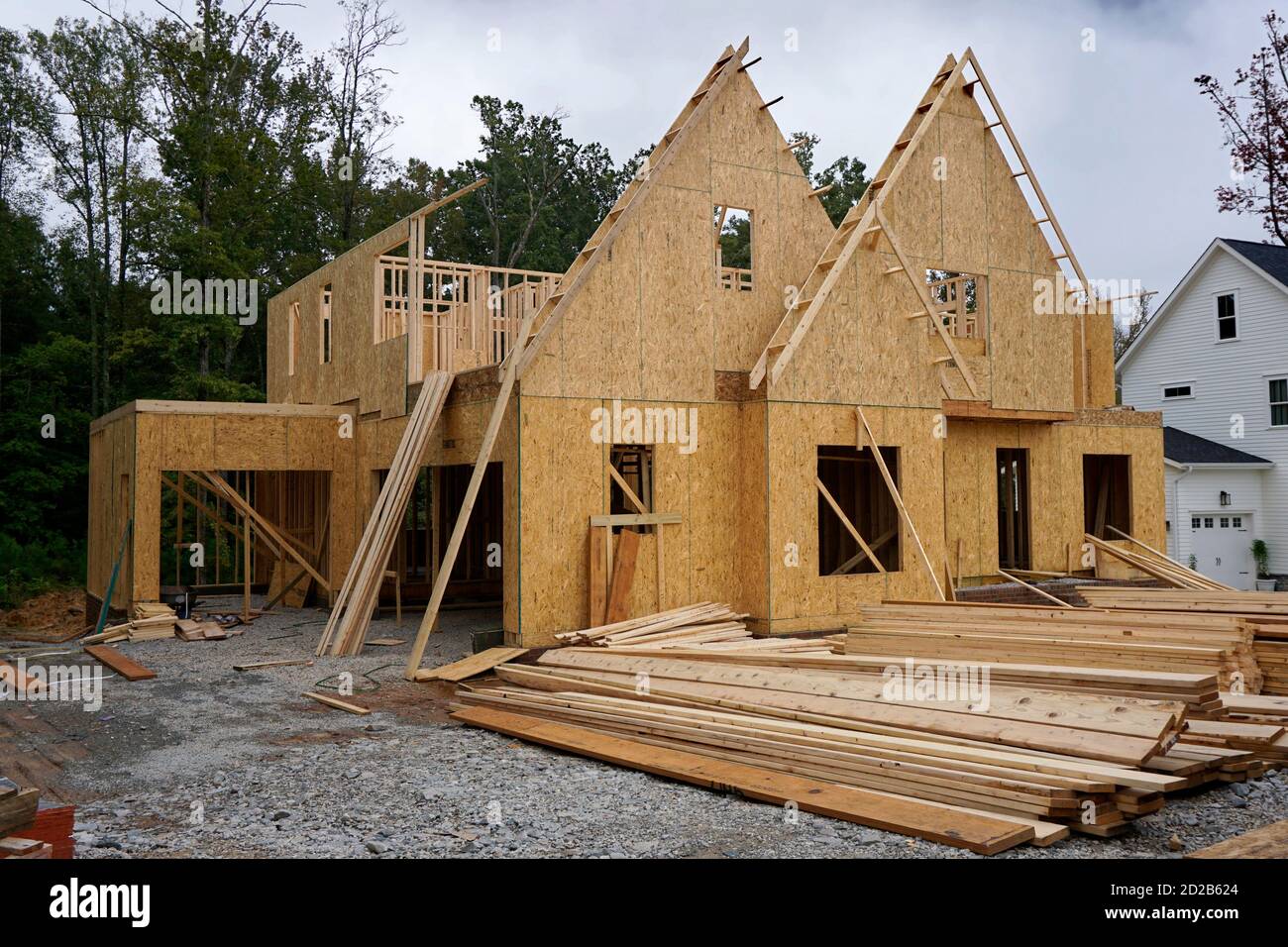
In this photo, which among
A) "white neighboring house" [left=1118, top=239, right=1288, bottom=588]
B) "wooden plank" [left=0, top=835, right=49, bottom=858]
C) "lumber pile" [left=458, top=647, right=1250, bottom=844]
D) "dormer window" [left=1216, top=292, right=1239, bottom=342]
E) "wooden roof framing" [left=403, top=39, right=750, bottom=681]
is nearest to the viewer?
"wooden plank" [left=0, top=835, right=49, bottom=858]

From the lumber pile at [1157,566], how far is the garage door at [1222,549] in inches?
344

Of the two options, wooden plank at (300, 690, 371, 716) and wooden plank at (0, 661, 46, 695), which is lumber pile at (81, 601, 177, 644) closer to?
wooden plank at (0, 661, 46, 695)

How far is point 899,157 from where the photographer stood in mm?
17469

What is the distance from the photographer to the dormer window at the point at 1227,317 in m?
28.8

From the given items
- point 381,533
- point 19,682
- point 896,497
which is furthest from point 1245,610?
point 19,682

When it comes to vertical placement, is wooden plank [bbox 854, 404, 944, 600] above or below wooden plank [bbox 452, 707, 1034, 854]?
above

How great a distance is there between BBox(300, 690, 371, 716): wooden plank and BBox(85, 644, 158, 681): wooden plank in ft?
8.48

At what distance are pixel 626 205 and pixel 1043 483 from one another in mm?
10356

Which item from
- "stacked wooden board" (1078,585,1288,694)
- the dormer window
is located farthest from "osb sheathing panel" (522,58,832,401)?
the dormer window

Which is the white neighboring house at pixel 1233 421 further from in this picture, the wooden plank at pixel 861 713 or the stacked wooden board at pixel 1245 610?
the wooden plank at pixel 861 713

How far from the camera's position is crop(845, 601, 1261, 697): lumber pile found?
30.1 ft

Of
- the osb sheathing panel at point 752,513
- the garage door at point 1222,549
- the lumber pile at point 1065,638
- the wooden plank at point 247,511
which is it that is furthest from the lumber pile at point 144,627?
the garage door at point 1222,549

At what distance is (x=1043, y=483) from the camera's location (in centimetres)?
1959
